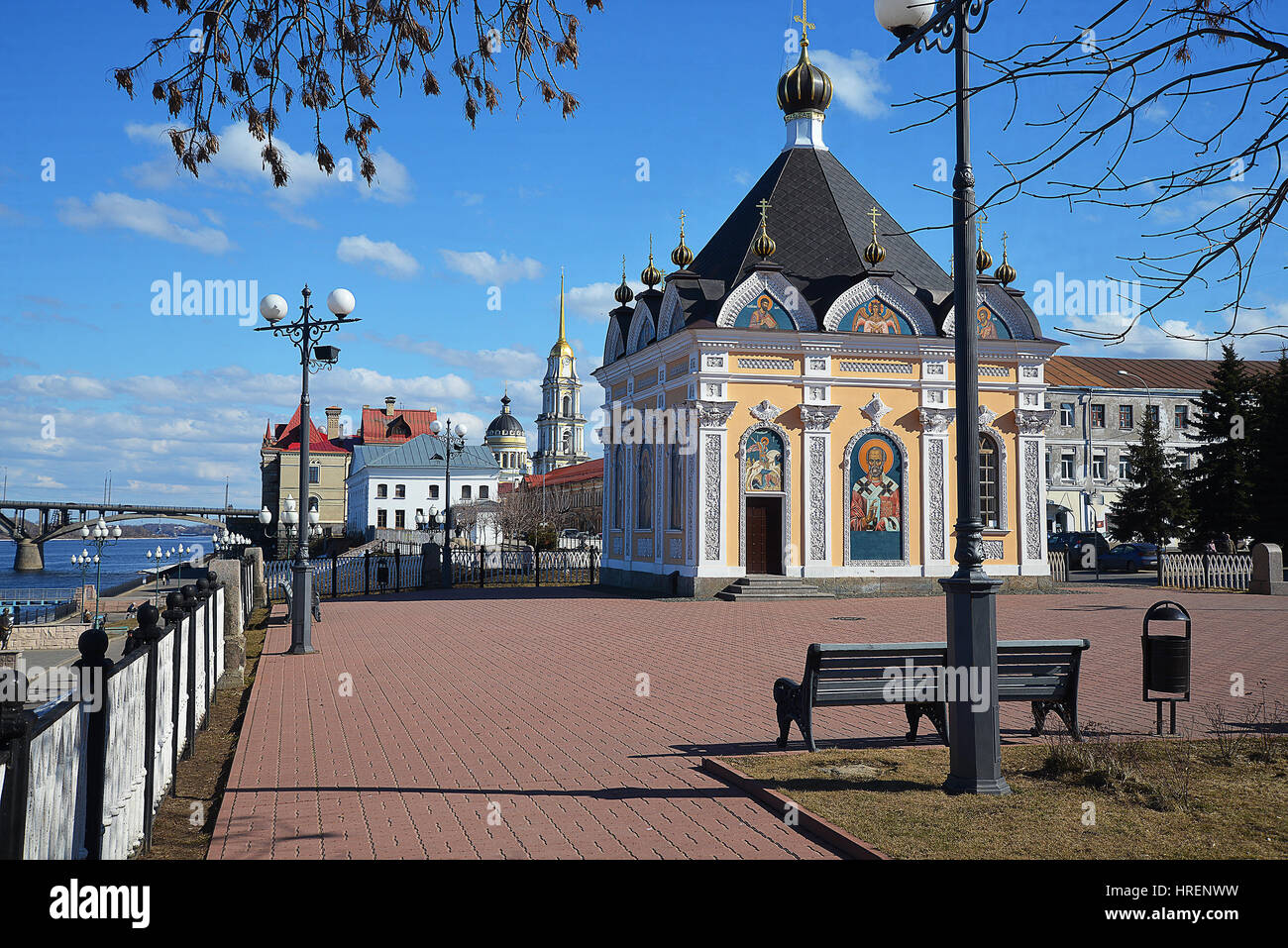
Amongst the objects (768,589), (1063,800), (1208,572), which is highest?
(1208,572)

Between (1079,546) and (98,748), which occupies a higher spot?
(98,748)

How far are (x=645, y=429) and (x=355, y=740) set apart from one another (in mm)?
22275

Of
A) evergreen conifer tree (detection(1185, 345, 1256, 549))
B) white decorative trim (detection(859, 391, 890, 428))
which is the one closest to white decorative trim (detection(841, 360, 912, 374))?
white decorative trim (detection(859, 391, 890, 428))

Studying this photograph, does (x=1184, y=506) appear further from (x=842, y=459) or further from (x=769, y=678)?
(x=769, y=678)

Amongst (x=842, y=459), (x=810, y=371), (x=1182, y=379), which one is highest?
(x=1182, y=379)

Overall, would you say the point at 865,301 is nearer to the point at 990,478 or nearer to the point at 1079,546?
the point at 990,478

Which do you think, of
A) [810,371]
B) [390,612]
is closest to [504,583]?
[390,612]

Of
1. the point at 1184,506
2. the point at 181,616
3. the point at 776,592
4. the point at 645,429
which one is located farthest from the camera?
the point at 1184,506

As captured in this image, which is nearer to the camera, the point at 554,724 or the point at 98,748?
the point at 98,748

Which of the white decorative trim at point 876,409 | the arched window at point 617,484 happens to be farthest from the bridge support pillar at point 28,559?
the white decorative trim at point 876,409

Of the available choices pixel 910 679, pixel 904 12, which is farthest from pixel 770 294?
pixel 904 12

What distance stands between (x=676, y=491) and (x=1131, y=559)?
75.9 feet

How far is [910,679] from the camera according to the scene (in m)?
8.15
